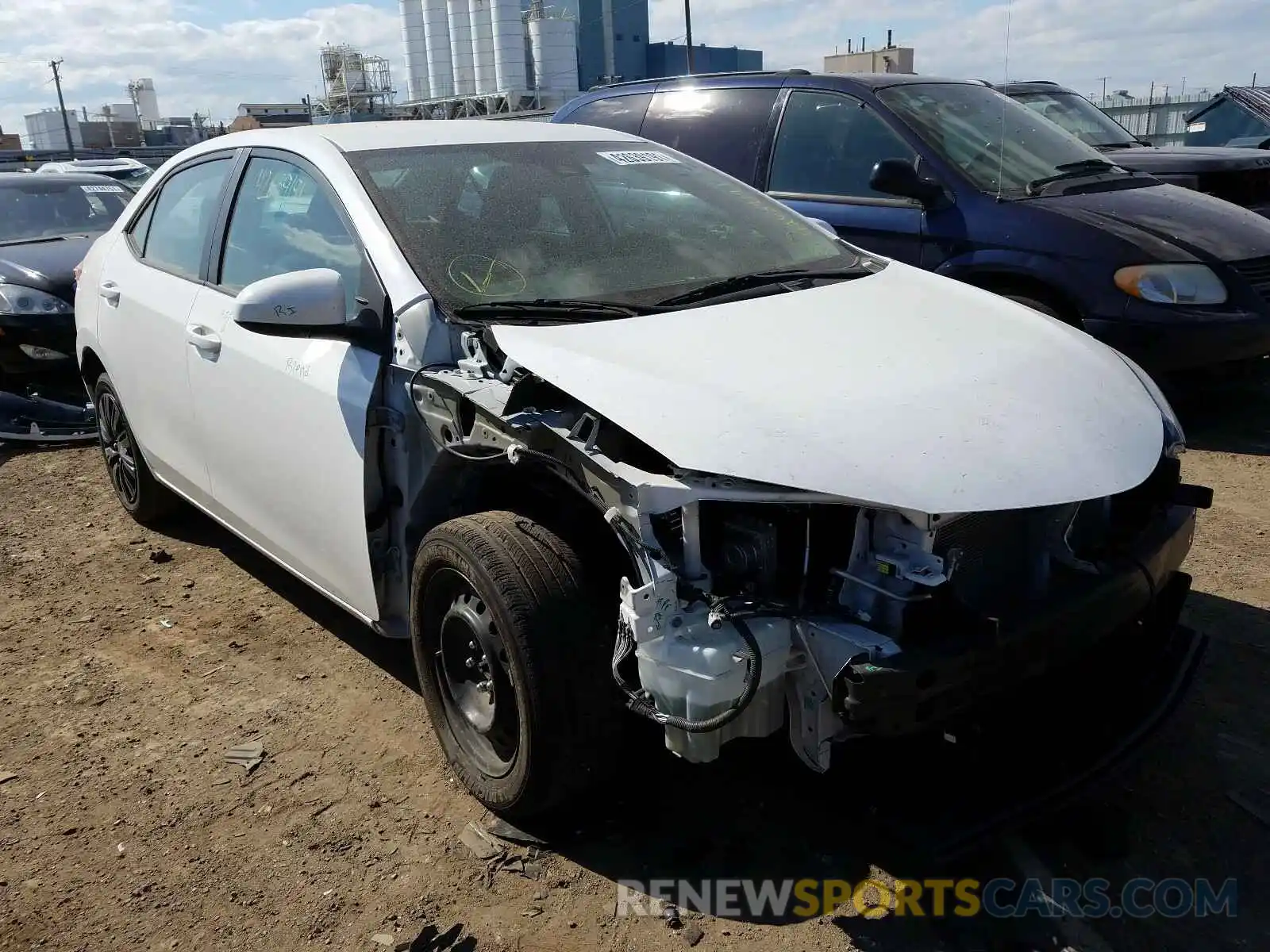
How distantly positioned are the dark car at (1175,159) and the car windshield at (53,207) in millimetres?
7625

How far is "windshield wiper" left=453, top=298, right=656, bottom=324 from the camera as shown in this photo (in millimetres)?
2793

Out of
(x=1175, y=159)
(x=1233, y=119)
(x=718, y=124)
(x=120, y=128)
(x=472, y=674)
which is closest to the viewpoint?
(x=472, y=674)

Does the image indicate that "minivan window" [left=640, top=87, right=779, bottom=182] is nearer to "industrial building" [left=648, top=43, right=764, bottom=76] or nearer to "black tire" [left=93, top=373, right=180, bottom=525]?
"black tire" [left=93, top=373, right=180, bottom=525]

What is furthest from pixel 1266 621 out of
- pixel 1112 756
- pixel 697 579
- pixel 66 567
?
pixel 66 567

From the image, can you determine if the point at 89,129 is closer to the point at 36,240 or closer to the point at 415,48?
the point at 415,48

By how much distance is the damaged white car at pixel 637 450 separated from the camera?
2174 millimetres

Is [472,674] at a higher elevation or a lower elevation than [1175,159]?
lower

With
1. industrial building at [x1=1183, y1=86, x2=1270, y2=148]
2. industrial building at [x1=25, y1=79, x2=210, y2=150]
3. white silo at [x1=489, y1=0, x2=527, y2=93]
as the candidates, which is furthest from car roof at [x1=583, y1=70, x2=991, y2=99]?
industrial building at [x1=25, y1=79, x2=210, y2=150]

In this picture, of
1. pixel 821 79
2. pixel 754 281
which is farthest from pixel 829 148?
pixel 754 281

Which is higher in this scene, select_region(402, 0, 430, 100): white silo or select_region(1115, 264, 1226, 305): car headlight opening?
select_region(402, 0, 430, 100): white silo

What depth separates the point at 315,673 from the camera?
362 cm

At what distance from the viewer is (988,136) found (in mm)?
6043

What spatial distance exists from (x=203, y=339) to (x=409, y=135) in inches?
39.1

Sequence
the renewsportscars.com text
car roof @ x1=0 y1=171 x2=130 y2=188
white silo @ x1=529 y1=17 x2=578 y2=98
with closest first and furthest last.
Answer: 1. the renewsportscars.com text
2. car roof @ x1=0 y1=171 x2=130 y2=188
3. white silo @ x1=529 y1=17 x2=578 y2=98
